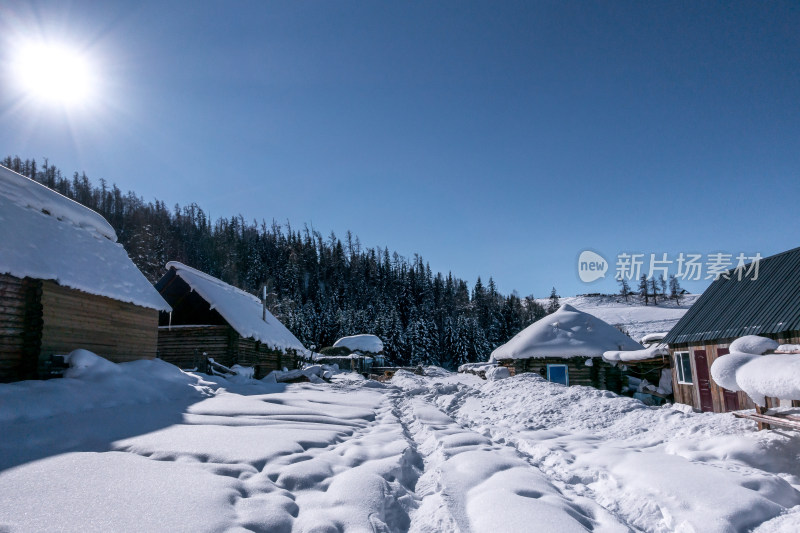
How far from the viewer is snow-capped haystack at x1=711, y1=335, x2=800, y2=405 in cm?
627

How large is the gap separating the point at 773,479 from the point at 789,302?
1161 centimetres

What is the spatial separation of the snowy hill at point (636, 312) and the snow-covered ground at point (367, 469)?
6882cm

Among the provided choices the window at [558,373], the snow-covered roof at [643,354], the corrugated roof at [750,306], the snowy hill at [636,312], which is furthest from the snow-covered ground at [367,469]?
the snowy hill at [636,312]

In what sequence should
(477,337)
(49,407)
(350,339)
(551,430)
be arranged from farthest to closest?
(477,337), (350,339), (551,430), (49,407)

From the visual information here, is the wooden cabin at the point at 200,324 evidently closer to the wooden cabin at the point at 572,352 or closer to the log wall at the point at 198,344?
the log wall at the point at 198,344

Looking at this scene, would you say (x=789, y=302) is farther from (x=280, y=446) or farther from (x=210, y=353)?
(x=210, y=353)

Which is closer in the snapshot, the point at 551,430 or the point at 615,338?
the point at 551,430

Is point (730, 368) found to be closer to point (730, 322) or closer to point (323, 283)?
point (730, 322)

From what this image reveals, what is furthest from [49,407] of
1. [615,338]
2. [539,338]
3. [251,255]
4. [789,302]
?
[251,255]

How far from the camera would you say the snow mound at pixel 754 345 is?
8367mm

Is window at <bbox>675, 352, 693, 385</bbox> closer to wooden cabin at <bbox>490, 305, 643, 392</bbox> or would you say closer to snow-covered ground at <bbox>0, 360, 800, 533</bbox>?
wooden cabin at <bbox>490, 305, 643, 392</bbox>

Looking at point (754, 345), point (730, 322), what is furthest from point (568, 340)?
point (754, 345)

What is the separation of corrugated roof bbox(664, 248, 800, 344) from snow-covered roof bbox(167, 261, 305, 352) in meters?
19.1

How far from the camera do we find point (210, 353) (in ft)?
68.9
